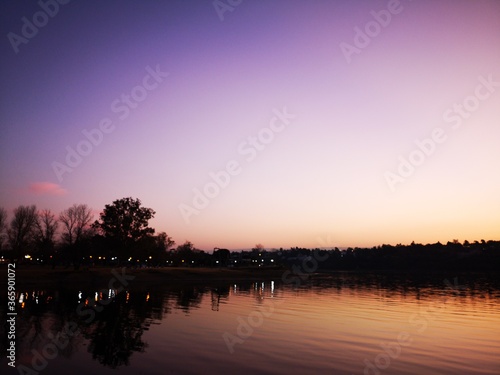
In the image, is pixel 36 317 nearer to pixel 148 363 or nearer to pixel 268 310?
pixel 148 363

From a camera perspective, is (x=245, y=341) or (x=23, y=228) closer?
(x=245, y=341)

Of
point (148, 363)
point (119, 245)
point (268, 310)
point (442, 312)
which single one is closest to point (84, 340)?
point (148, 363)

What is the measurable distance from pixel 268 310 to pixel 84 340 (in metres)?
24.5

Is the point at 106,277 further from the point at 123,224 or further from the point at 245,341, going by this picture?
the point at 245,341

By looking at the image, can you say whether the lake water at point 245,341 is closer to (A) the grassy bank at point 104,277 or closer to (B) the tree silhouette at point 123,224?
(A) the grassy bank at point 104,277

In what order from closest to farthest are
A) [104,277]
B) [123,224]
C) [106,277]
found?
[104,277], [106,277], [123,224]
